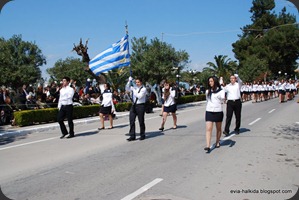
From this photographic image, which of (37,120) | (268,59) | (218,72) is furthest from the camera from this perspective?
(268,59)

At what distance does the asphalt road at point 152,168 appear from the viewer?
4.81 m

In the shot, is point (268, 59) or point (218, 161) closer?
point (218, 161)

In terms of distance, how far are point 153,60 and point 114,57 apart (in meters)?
9.62

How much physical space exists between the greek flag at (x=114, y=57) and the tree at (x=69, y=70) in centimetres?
5555

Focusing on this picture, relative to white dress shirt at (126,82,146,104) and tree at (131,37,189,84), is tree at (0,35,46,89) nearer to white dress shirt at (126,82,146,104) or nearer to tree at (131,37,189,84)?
tree at (131,37,189,84)

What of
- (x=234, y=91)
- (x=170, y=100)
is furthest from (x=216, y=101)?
(x=170, y=100)

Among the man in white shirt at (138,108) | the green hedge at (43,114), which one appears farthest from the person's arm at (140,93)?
the green hedge at (43,114)

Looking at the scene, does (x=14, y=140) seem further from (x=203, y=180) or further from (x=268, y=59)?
(x=268, y=59)

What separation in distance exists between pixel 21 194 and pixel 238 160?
4.25 metres

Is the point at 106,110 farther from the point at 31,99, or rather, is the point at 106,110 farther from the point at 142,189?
the point at 142,189

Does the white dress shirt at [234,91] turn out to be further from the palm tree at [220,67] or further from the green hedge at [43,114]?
the palm tree at [220,67]

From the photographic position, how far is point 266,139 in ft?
29.4

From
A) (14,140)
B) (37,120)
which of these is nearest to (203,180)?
(14,140)

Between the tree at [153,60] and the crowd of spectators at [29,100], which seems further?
the tree at [153,60]
